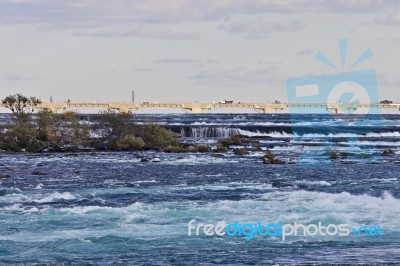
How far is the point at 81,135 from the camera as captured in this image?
8275 cm

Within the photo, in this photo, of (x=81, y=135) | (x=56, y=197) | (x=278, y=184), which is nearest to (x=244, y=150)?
(x=81, y=135)

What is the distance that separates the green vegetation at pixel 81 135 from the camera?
81875 mm

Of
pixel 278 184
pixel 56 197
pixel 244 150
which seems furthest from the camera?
pixel 244 150

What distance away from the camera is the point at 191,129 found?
11606 centimetres

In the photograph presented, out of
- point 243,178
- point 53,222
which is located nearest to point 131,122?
point 243,178

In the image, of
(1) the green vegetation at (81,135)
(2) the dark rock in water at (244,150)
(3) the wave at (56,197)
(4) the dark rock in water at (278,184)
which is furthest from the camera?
(1) the green vegetation at (81,135)

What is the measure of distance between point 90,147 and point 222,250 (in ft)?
175

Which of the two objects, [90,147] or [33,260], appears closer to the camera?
[33,260]

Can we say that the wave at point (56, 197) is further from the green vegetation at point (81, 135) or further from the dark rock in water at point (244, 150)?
the green vegetation at point (81, 135)

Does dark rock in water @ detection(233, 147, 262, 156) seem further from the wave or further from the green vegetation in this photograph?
the wave

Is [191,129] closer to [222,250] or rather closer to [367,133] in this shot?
[367,133]

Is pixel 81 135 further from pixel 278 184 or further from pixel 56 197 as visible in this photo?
pixel 56 197

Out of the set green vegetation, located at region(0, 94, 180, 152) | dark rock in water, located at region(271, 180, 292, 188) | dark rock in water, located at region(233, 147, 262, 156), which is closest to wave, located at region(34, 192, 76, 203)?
dark rock in water, located at region(271, 180, 292, 188)

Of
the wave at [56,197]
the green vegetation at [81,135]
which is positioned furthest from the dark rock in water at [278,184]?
the green vegetation at [81,135]
